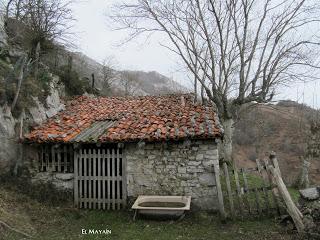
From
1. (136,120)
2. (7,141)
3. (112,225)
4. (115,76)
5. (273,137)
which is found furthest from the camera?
(273,137)

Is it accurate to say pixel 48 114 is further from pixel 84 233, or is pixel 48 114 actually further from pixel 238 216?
pixel 238 216


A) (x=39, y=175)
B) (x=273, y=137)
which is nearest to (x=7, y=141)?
(x=39, y=175)

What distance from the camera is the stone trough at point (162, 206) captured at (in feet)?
25.3

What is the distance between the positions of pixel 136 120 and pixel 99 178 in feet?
6.67

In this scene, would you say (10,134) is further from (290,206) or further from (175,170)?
(290,206)

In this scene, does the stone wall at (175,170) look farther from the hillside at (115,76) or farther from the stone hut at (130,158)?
the hillside at (115,76)

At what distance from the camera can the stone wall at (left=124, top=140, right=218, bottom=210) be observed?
27.8 ft

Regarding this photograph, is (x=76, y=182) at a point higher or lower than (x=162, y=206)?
higher

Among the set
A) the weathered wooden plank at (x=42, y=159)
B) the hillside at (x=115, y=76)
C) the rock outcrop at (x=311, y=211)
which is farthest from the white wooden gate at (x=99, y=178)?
the hillside at (x=115, y=76)

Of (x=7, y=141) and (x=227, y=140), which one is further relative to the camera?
(x=227, y=140)

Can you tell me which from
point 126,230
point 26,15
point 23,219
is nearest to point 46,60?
point 26,15

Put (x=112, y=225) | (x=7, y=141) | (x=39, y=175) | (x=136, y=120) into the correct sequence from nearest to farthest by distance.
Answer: (x=112, y=225), (x=7, y=141), (x=39, y=175), (x=136, y=120)

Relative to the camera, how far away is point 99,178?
8.93 m

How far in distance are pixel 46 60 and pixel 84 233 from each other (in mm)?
8111
